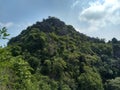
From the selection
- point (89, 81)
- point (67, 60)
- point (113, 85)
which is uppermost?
point (67, 60)

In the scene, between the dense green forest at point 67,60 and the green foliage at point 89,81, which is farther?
the green foliage at point 89,81

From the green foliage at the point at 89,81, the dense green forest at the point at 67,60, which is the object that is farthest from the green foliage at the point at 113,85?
the green foliage at the point at 89,81

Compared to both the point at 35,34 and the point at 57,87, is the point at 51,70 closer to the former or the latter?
the point at 57,87

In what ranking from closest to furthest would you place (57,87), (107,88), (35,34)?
(57,87) → (107,88) → (35,34)

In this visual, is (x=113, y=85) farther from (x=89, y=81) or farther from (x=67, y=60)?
(x=67, y=60)

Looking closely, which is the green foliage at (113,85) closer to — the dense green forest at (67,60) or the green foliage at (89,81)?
the dense green forest at (67,60)

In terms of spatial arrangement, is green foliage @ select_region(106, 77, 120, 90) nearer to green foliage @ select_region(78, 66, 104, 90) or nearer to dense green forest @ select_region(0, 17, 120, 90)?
dense green forest @ select_region(0, 17, 120, 90)

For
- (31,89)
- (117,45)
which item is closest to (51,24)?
(117,45)

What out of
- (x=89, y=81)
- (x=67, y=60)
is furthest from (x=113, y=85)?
(x=67, y=60)

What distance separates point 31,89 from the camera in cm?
2880

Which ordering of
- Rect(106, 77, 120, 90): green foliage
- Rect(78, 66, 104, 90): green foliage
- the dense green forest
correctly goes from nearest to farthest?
the dense green forest < Rect(78, 66, 104, 90): green foliage < Rect(106, 77, 120, 90): green foliage

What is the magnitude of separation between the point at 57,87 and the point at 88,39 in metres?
30.3

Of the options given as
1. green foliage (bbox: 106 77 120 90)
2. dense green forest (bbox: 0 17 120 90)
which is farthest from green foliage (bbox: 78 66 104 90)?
green foliage (bbox: 106 77 120 90)

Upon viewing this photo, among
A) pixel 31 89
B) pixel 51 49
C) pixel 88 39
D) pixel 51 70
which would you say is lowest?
pixel 31 89
